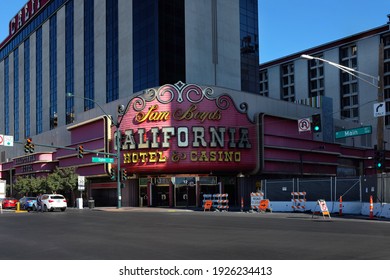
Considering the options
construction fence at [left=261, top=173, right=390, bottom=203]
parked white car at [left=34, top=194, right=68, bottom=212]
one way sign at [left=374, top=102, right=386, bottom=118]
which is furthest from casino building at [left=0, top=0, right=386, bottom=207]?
one way sign at [left=374, top=102, right=386, bottom=118]

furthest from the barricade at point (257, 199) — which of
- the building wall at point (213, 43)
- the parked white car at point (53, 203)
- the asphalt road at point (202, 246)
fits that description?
the building wall at point (213, 43)

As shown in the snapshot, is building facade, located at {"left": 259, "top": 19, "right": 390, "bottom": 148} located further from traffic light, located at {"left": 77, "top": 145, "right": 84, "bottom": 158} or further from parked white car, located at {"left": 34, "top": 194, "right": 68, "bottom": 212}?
parked white car, located at {"left": 34, "top": 194, "right": 68, "bottom": 212}

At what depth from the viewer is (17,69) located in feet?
333

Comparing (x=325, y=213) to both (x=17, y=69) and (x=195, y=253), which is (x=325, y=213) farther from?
(x=17, y=69)

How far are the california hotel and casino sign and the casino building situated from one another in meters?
0.11

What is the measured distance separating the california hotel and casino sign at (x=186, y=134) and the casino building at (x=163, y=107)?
0.35 feet

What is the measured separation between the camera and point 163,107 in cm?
4644

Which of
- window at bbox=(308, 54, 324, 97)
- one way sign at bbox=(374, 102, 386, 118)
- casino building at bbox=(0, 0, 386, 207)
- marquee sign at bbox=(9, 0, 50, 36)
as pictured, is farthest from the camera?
window at bbox=(308, 54, 324, 97)

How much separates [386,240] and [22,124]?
9214 centimetres

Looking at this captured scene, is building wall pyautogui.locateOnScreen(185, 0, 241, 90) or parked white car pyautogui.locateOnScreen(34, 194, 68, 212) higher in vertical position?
building wall pyautogui.locateOnScreen(185, 0, 241, 90)

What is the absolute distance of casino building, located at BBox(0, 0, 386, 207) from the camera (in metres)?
46.5

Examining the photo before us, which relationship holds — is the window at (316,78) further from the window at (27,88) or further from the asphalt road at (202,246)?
the asphalt road at (202,246)

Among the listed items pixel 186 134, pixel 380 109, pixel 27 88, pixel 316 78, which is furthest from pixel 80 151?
pixel 316 78

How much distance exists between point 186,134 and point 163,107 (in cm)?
370
